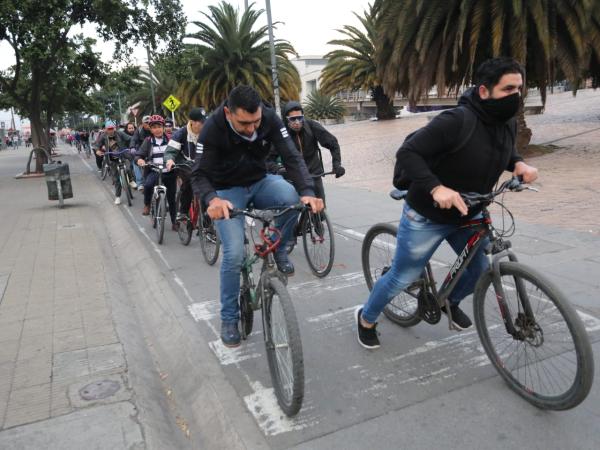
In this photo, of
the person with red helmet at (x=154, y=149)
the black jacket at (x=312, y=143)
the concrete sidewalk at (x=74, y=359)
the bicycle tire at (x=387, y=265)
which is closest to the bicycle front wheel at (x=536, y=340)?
the bicycle tire at (x=387, y=265)

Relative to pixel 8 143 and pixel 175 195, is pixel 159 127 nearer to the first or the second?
pixel 175 195

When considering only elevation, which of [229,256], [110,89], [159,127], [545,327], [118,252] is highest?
[110,89]

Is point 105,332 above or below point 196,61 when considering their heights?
below

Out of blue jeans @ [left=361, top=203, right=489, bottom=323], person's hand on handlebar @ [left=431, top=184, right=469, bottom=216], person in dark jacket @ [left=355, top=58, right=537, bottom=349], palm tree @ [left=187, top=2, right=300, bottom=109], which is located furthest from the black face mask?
palm tree @ [left=187, top=2, right=300, bottom=109]

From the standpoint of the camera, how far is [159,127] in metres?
8.35

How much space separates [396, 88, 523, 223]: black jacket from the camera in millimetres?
2844

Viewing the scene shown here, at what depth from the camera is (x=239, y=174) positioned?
3736mm

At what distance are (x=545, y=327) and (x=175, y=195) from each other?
605 cm

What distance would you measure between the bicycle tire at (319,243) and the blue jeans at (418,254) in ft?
6.83

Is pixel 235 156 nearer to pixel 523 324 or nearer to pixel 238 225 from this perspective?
pixel 238 225

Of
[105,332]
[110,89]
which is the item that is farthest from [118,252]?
[110,89]

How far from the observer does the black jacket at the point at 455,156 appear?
2.84 m

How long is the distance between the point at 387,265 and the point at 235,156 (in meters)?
1.44

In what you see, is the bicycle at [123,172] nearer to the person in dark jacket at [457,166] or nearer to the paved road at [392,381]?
the paved road at [392,381]
